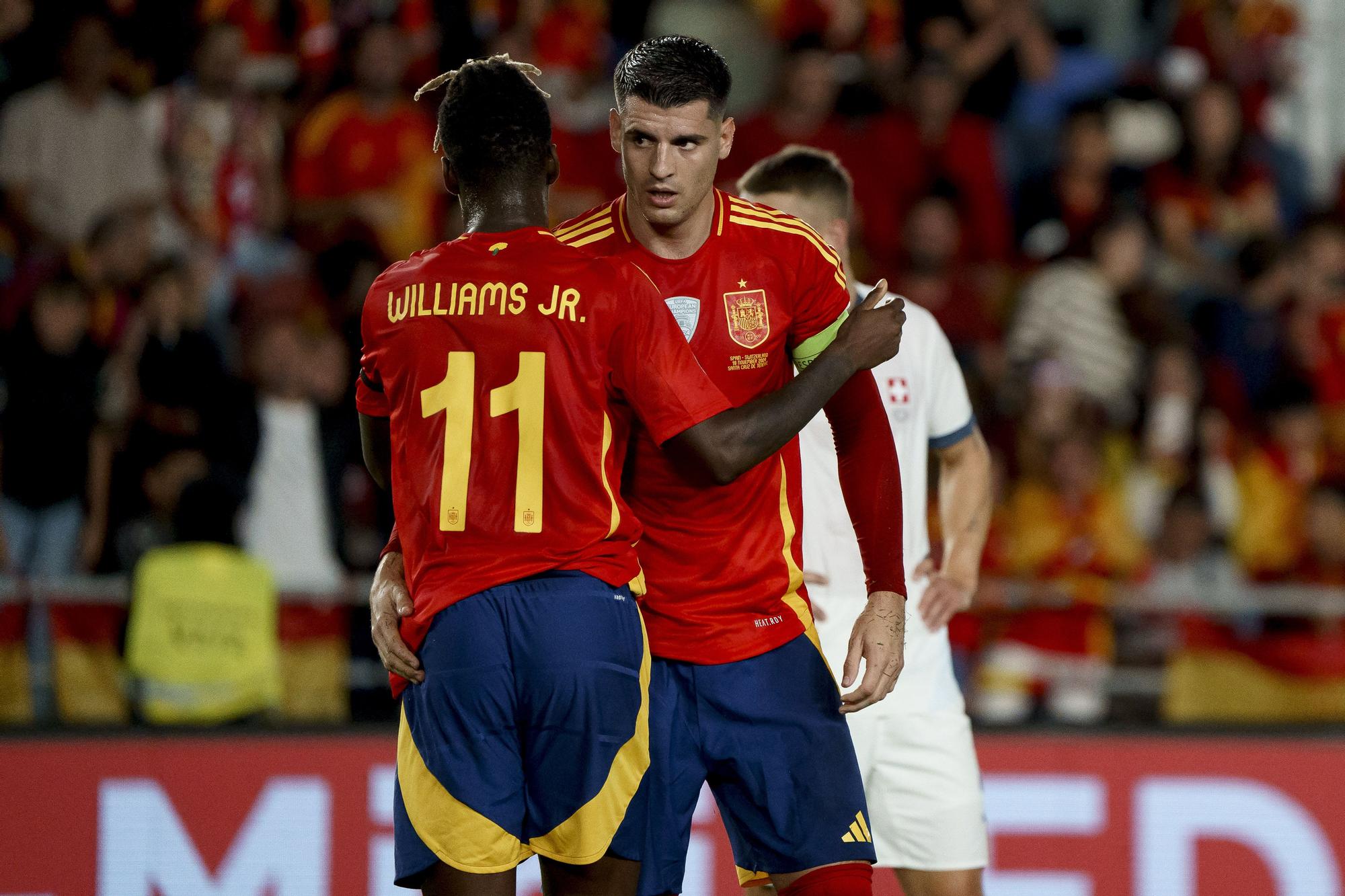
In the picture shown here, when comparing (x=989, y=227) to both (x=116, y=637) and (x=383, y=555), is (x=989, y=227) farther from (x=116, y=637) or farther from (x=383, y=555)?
(x=383, y=555)

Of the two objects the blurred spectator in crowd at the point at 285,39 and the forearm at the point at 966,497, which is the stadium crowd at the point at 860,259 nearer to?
the blurred spectator in crowd at the point at 285,39

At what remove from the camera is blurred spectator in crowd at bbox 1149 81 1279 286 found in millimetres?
9117

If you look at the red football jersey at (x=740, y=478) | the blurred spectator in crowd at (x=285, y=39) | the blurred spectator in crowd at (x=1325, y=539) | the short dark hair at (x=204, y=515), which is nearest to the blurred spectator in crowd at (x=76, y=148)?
the blurred spectator in crowd at (x=285, y=39)

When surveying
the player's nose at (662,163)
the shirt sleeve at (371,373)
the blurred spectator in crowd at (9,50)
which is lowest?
the shirt sleeve at (371,373)

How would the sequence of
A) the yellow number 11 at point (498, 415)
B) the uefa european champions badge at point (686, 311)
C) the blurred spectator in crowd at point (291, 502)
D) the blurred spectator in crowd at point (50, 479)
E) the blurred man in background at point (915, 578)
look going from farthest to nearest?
the blurred spectator in crowd at point (291, 502)
the blurred spectator in crowd at point (50, 479)
the blurred man in background at point (915, 578)
the uefa european champions badge at point (686, 311)
the yellow number 11 at point (498, 415)

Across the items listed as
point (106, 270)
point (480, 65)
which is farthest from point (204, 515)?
point (480, 65)

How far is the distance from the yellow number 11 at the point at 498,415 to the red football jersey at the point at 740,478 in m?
0.46

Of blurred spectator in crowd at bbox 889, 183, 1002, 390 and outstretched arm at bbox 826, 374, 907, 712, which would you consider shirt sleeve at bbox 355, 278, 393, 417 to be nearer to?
outstretched arm at bbox 826, 374, 907, 712

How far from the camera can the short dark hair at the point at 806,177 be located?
4762mm

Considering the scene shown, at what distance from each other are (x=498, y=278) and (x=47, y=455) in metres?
4.62

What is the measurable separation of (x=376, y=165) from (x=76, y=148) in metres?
1.50

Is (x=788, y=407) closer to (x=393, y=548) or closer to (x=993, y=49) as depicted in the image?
(x=393, y=548)

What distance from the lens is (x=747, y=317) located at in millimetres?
3709

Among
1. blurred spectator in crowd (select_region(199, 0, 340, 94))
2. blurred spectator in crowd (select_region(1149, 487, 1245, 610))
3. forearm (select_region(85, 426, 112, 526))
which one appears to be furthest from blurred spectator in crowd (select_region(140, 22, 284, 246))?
blurred spectator in crowd (select_region(1149, 487, 1245, 610))
